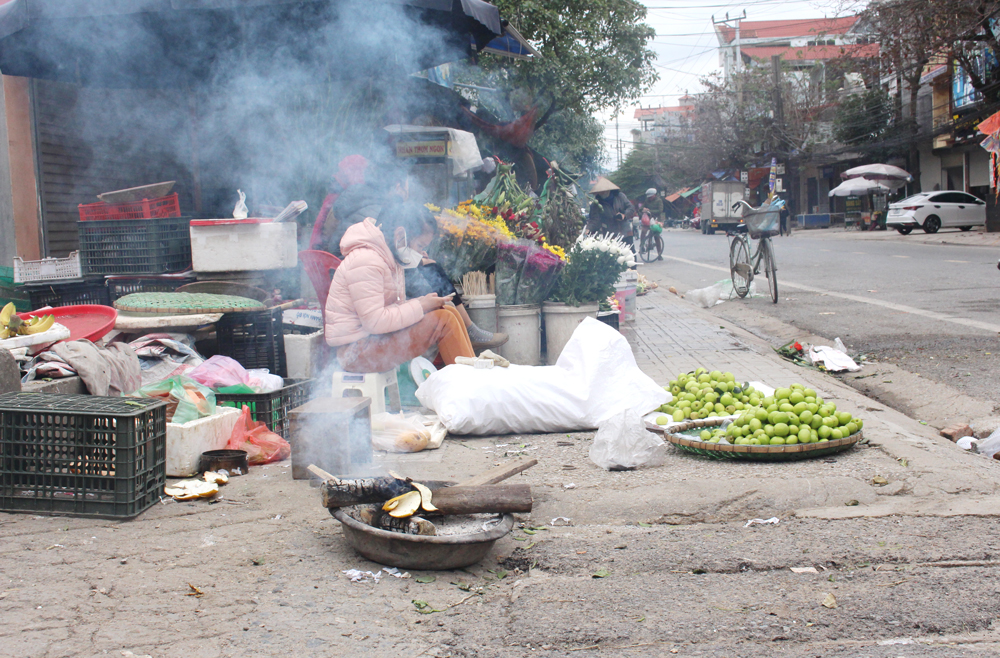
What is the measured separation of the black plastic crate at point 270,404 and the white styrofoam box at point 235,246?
1.41 meters

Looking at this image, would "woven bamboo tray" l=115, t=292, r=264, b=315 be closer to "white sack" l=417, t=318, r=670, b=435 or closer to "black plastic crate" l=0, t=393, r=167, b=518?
"white sack" l=417, t=318, r=670, b=435

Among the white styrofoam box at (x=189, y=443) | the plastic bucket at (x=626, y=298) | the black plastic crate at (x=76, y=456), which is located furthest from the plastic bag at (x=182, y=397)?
the plastic bucket at (x=626, y=298)

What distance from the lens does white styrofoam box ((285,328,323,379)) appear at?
534 cm

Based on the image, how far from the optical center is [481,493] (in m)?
2.91

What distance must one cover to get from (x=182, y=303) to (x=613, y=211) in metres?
13.3

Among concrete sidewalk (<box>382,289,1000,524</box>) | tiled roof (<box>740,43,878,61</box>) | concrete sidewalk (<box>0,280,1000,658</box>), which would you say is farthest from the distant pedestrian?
tiled roof (<box>740,43,878,61</box>)

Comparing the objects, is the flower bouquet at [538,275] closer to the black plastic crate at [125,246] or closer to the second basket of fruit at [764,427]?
the second basket of fruit at [764,427]

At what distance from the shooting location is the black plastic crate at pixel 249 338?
5.18 m

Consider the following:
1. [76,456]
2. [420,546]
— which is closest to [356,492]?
[420,546]

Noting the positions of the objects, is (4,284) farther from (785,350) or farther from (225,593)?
(785,350)

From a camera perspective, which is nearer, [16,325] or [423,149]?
[16,325]

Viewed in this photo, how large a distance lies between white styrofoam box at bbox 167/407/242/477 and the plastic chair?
1415mm

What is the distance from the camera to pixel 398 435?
421 centimetres

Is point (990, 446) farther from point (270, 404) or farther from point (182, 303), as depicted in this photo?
point (182, 303)
